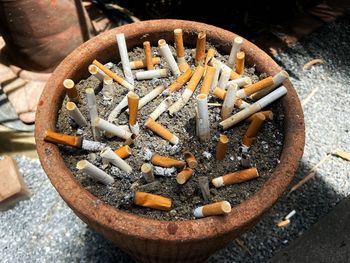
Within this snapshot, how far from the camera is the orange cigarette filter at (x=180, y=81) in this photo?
96 centimetres

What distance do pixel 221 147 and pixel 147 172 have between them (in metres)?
0.16

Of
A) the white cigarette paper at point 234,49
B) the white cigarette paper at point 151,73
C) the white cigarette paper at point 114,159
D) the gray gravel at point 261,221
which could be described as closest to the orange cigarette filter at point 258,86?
the white cigarette paper at point 234,49

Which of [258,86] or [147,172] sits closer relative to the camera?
[147,172]

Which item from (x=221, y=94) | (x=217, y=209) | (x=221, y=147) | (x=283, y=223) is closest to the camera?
(x=217, y=209)

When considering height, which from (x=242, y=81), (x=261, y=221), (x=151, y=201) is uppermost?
(x=242, y=81)

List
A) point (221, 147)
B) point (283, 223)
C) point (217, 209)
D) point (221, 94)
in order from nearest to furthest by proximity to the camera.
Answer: point (217, 209)
point (221, 147)
point (221, 94)
point (283, 223)

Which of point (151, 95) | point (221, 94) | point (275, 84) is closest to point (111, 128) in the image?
point (151, 95)

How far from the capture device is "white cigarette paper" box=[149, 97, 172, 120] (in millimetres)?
912

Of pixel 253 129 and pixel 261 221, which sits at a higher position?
pixel 253 129

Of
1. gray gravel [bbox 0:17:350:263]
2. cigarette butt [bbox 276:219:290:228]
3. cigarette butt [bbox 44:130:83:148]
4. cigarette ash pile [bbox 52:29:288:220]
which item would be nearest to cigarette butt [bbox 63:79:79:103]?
cigarette ash pile [bbox 52:29:288:220]

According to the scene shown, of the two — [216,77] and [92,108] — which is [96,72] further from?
[216,77]

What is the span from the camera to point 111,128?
32.6 inches

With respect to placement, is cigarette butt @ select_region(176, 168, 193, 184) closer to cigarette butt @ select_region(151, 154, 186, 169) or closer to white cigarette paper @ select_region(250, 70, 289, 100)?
cigarette butt @ select_region(151, 154, 186, 169)

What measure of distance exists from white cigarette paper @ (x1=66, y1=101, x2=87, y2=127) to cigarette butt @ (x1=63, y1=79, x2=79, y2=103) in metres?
0.05
